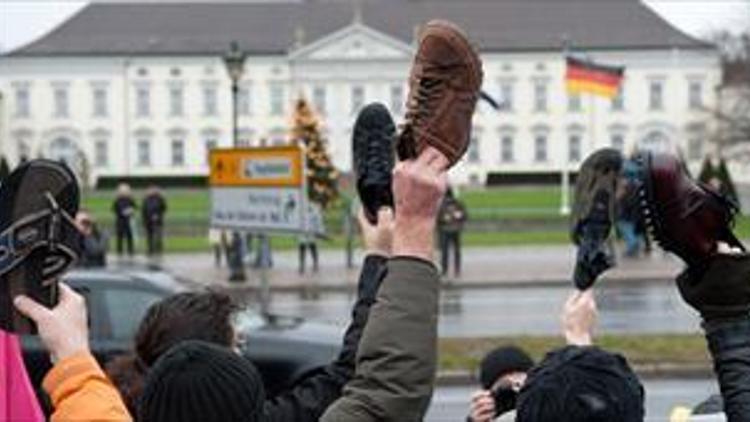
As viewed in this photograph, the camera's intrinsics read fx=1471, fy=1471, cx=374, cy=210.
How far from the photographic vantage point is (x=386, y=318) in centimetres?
257

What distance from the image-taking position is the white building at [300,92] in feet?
349

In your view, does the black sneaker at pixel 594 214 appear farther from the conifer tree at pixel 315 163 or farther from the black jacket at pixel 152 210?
the conifer tree at pixel 315 163

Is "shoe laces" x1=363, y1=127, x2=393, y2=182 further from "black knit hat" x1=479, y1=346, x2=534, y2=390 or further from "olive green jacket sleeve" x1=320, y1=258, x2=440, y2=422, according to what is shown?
"black knit hat" x1=479, y1=346, x2=534, y2=390

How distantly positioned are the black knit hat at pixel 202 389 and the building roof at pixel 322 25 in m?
105

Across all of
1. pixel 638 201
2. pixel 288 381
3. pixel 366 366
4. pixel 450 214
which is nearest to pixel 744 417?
pixel 638 201

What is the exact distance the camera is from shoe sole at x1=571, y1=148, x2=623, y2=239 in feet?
13.1

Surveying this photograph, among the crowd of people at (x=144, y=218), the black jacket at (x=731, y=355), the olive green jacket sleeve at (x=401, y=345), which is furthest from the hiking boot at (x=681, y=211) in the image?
the crowd of people at (x=144, y=218)

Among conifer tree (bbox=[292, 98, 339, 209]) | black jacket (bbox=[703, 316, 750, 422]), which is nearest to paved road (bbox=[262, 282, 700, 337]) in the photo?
conifer tree (bbox=[292, 98, 339, 209])

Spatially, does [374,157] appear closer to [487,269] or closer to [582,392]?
[582,392]

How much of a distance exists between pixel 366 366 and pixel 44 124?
10885cm

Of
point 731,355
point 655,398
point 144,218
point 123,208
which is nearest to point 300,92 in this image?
point 144,218

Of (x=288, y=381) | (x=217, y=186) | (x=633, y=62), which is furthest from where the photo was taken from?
(x=633, y=62)

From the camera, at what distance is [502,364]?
4711mm

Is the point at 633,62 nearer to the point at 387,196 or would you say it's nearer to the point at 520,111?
the point at 520,111
